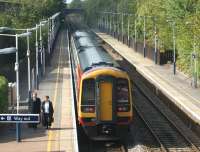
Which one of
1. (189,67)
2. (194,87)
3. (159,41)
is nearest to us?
(194,87)

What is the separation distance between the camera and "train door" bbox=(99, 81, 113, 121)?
24531 millimetres

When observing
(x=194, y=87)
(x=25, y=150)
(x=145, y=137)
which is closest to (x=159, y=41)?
(x=194, y=87)

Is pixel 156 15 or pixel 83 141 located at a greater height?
pixel 156 15

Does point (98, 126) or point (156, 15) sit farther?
point (156, 15)

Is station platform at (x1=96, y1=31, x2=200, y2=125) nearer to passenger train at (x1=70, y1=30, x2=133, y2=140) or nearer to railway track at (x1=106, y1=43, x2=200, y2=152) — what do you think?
railway track at (x1=106, y1=43, x2=200, y2=152)

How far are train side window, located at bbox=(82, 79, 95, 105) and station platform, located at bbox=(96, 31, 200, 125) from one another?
7.89m

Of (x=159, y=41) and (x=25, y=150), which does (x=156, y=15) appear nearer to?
(x=159, y=41)

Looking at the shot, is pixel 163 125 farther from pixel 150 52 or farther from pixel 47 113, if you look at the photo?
pixel 150 52

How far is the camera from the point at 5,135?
25234 millimetres

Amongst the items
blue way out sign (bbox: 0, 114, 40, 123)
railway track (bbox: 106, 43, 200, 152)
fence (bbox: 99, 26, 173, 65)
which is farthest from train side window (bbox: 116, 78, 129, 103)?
fence (bbox: 99, 26, 173, 65)

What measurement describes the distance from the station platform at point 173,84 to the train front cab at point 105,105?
23.1 feet

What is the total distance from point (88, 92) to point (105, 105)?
98cm

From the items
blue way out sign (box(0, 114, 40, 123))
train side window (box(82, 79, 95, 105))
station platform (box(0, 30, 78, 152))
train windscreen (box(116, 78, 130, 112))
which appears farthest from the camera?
train side window (box(82, 79, 95, 105))

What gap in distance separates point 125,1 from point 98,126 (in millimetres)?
75200
